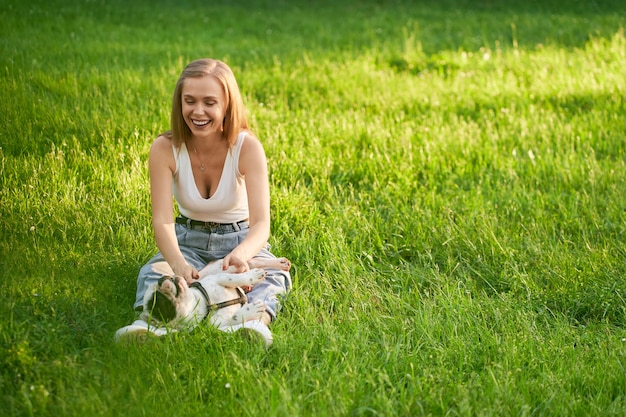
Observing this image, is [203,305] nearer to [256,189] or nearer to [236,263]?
[236,263]

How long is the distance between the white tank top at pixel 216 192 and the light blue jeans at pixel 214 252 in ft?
0.24

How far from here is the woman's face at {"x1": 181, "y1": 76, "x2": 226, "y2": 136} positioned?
3.68 meters

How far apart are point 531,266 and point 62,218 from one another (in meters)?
2.67

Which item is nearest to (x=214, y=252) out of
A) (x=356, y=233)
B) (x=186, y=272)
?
(x=186, y=272)

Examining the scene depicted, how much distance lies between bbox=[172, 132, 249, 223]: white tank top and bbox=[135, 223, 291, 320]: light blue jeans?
2.9 inches

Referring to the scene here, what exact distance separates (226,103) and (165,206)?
596mm

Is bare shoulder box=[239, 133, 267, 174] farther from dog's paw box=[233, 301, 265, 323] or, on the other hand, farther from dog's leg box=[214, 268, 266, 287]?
dog's paw box=[233, 301, 265, 323]

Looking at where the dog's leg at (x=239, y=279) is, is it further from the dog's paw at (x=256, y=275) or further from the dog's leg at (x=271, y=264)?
the dog's leg at (x=271, y=264)

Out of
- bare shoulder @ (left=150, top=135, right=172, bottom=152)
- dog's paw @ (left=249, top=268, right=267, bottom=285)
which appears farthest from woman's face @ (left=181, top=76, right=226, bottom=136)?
dog's paw @ (left=249, top=268, right=267, bottom=285)

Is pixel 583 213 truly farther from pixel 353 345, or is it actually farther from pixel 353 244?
pixel 353 345

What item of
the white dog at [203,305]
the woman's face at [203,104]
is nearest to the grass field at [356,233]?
the white dog at [203,305]

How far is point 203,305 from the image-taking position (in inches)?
133

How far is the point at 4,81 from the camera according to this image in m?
6.34

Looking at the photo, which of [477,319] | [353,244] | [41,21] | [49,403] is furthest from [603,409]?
[41,21]
